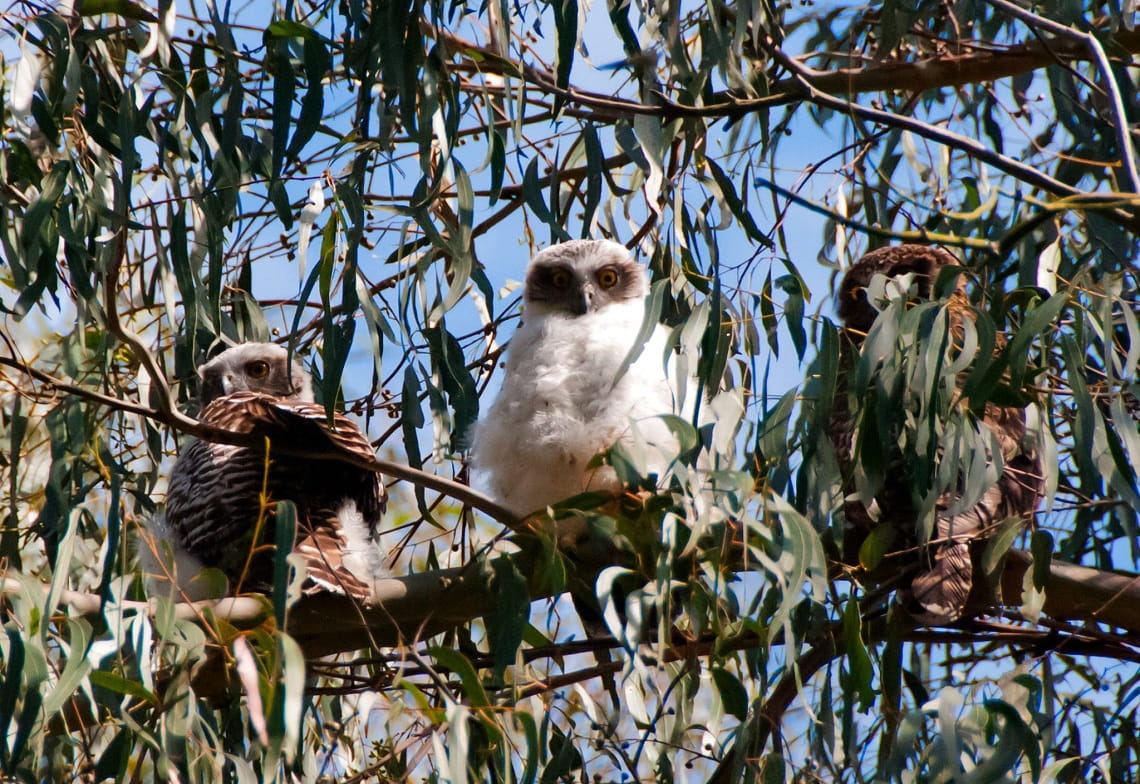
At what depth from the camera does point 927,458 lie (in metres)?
1.98

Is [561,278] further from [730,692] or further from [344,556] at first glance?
[730,692]

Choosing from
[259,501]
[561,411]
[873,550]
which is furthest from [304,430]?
[873,550]

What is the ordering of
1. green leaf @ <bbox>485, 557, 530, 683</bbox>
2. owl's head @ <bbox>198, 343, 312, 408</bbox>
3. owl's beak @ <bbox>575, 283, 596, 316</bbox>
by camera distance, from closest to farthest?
green leaf @ <bbox>485, 557, 530, 683</bbox> → owl's beak @ <bbox>575, 283, 596, 316</bbox> → owl's head @ <bbox>198, 343, 312, 408</bbox>

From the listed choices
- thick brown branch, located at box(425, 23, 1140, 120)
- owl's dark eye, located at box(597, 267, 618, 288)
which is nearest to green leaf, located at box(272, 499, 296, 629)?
thick brown branch, located at box(425, 23, 1140, 120)

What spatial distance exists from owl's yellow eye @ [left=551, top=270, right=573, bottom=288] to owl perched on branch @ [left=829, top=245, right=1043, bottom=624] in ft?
2.83

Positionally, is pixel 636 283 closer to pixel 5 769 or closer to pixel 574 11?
pixel 574 11

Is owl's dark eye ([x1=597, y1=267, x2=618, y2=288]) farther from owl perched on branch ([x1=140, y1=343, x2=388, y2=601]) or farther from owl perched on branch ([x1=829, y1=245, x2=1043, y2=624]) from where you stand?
owl perched on branch ([x1=829, y1=245, x2=1043, y2=624])

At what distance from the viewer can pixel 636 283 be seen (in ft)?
10.7

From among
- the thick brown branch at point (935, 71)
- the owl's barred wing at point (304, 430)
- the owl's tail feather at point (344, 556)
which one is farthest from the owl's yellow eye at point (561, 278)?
the owl's tail feather at point (344, 556)

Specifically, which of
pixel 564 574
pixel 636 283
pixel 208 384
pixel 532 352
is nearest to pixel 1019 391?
pixel 564 574

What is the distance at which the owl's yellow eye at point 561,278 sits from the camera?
3180mm

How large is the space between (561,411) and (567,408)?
0.01 m

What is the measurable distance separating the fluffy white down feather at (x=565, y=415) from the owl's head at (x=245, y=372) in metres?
0.88

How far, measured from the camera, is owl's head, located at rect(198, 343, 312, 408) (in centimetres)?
350
